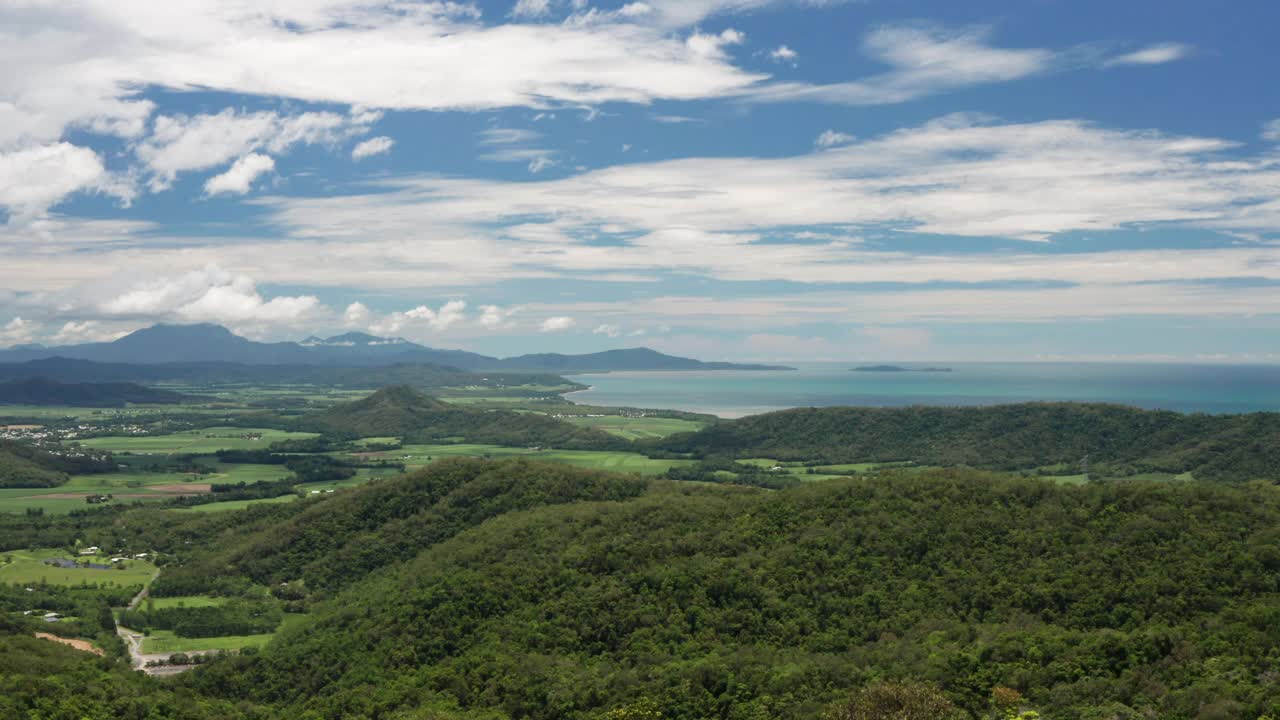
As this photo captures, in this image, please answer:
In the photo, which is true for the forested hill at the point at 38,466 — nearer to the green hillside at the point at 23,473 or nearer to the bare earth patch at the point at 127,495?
the green hillside at the point at 23,473

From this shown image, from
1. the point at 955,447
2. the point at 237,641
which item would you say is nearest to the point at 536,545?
the point at 237,641

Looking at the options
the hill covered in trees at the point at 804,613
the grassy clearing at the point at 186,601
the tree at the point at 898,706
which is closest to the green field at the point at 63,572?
the grassy clearing at the point at 186,601

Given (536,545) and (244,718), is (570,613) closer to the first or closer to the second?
(536,545)

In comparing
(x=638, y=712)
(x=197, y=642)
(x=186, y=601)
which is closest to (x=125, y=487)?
(x=186, y=601)

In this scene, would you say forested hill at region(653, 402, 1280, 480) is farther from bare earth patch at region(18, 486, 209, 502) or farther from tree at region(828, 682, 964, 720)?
tree at region(828, 682, 964, 720)

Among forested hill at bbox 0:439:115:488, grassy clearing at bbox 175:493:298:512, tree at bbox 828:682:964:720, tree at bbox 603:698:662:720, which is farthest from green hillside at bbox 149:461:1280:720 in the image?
forested hill at bbox 0:439:115:488
